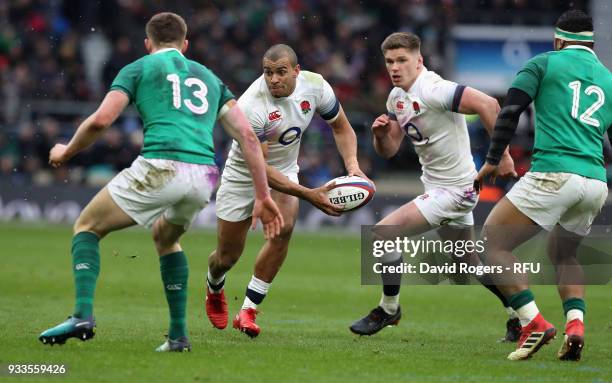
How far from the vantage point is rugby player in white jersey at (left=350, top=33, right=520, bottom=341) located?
9.49 m

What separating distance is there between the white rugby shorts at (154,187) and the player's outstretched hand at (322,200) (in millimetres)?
1737

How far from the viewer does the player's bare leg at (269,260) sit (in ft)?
32.0

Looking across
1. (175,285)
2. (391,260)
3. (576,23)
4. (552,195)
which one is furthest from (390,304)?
(576,23)

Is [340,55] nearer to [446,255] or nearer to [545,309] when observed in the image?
[545,309]

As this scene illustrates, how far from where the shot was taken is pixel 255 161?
7.79m

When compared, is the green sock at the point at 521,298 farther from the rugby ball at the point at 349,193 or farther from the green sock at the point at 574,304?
the rugby ball at the point at 349,193

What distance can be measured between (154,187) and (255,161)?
2.52ft

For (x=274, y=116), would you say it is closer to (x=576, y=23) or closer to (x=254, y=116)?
(x=254, y=116)

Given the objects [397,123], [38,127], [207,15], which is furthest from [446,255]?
[207,15]

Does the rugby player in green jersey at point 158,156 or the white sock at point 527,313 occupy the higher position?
the rugby player in green jersey at point 158,156

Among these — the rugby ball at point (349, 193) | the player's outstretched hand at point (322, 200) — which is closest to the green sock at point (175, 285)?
the player's outstretched hand at point (322, 200)

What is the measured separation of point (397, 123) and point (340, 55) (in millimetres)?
17055

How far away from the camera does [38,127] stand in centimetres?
2453

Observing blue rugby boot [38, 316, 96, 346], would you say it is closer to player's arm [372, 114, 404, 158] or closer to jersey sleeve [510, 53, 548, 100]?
player's arm [372, 114, 404, 158]
